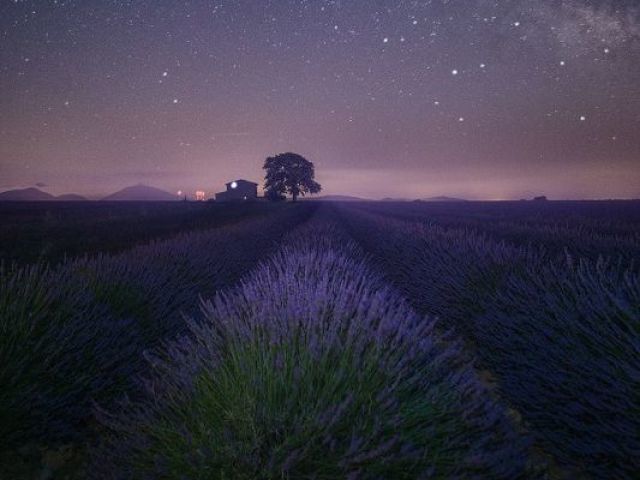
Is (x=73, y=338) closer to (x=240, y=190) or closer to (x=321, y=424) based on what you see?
(x=321, y=424)

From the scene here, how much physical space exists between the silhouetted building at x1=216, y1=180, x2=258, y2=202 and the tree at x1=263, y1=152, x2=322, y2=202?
8.73 m

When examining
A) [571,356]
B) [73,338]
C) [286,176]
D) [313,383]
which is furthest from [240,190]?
[313,383]

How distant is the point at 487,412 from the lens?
1.55 m

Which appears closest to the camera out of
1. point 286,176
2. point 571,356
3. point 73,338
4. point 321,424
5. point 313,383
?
point 321,424

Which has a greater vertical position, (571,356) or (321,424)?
(321,424)

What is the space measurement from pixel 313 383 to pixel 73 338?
2119mm

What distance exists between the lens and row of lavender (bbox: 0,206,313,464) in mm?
2180

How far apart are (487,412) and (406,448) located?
1.78 ft

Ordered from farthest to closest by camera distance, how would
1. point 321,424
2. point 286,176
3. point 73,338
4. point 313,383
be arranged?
point 286,176 → point 73,338 → point 313,383 → point 321,424

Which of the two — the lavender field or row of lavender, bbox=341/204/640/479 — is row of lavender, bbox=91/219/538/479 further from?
row of lavender, bbox=341/204/640/479

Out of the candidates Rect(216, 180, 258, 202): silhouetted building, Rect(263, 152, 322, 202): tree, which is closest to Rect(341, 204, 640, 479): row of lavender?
Rect(263, 152, 322, 202): tree

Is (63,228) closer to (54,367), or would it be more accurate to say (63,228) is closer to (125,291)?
(125,291)

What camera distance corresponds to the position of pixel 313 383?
1.63m

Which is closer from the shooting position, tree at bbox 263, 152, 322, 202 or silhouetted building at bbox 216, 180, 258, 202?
tree at bbox 263, 152, 322, 202
